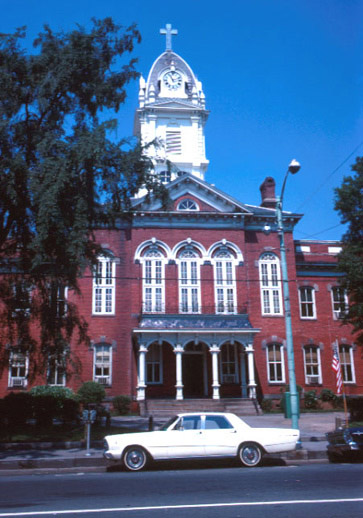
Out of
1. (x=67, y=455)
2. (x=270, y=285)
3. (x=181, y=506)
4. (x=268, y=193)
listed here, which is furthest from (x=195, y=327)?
(x=181, y=506)

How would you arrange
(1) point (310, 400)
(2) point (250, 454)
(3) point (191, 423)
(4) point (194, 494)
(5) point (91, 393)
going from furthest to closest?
(1) point (310, 400), (5) point (91, 393), (3) point (191, 423), (2) point (250, 454), (4) point (194, 494)

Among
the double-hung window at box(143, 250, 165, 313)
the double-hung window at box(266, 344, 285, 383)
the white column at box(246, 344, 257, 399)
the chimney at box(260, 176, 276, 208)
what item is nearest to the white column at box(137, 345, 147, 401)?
the double-hung window at box(143, 250, 165, 313)

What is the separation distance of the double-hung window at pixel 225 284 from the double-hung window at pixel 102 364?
23.3ft

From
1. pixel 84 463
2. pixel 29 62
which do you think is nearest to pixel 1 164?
pixel 29 62

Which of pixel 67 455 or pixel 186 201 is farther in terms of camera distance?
pixel 186 201

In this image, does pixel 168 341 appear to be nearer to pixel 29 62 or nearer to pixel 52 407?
pixel 52 407

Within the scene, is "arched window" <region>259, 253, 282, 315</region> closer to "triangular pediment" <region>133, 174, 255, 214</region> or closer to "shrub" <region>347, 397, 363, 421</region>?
"triangular pediment" <region>133, 174, 255, 214</region>

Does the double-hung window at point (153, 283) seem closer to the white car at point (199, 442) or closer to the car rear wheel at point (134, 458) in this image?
the white car at point (199, 442)

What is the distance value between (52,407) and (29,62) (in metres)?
13.0

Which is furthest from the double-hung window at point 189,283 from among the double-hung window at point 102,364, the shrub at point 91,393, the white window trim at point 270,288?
the shrub at point 91,393

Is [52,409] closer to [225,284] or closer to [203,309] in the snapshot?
[203,309]

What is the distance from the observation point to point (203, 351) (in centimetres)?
3219

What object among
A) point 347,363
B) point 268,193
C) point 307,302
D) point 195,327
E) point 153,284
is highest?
point 268,193

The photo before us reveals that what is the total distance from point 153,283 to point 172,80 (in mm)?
18452
